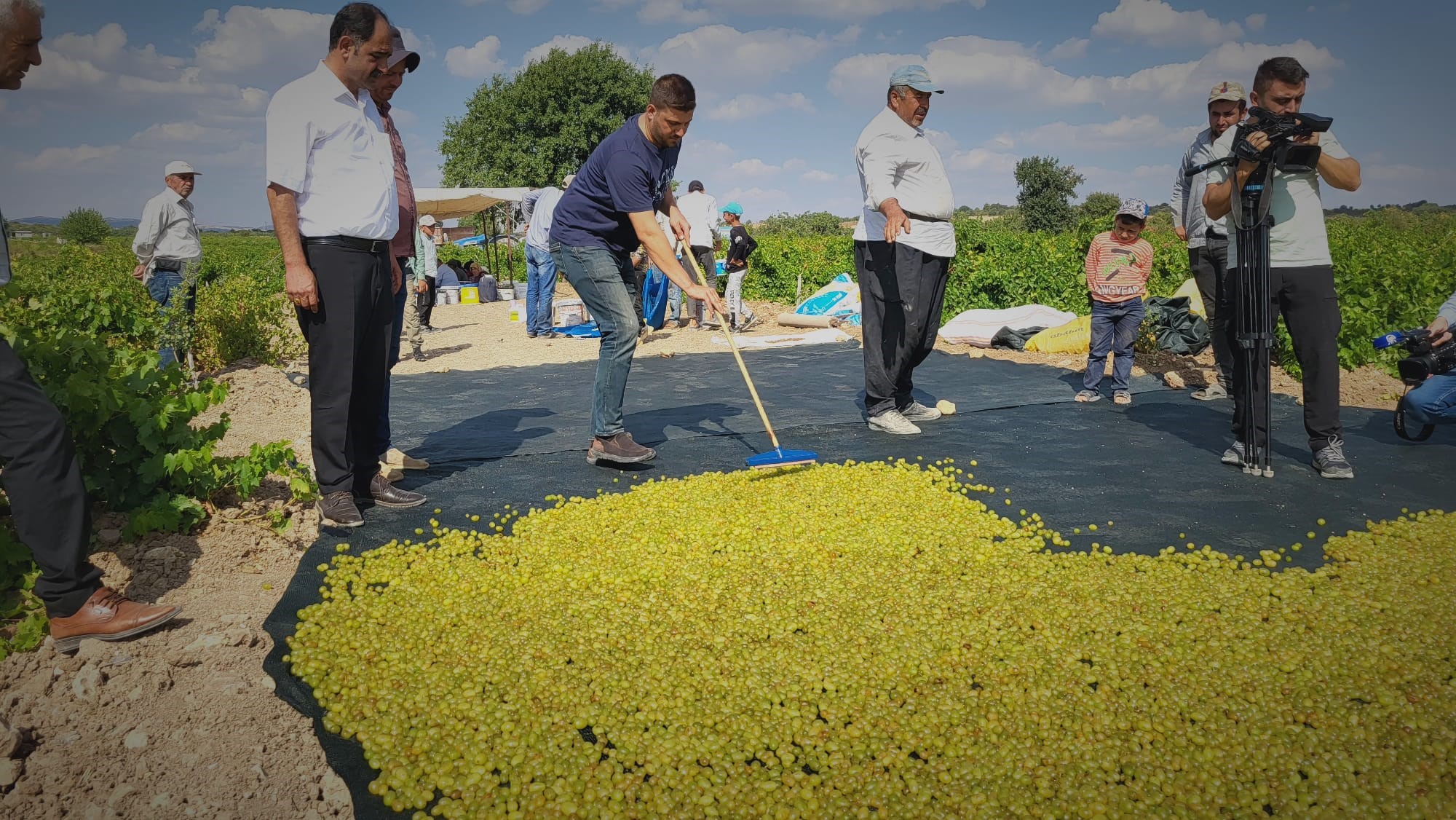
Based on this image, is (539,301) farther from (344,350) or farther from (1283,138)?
(1283,138)

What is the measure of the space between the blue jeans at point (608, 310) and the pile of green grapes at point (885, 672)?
42.5 inches

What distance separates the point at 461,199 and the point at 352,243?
54.3 ft

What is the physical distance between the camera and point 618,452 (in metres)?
4.71

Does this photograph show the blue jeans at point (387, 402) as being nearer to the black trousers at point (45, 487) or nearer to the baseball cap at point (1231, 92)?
the black trousers at point (45, 487)

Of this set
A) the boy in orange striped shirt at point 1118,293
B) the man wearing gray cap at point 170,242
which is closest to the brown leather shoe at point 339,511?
the man wearing gray cap at point 170,242

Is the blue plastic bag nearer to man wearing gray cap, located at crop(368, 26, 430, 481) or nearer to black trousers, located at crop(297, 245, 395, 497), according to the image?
man wearing gray cap, located at crop(368, 26, 430, 481)

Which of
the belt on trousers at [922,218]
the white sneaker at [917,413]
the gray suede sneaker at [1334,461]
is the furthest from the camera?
the white sneaker at [917,413]

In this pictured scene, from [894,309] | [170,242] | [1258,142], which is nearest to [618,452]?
[894,309]

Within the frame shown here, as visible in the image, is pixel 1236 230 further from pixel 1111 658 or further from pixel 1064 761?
pixel 1064 761

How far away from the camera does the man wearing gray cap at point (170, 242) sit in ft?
23.6

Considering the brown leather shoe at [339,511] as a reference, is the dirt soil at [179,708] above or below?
below

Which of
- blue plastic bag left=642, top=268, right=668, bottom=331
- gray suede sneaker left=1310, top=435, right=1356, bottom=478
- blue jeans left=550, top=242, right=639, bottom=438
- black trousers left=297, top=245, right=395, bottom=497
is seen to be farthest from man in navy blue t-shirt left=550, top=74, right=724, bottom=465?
blue plastic bag left=642, top=268, right=668, bottom=331

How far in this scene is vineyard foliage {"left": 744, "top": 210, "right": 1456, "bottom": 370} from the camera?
24.5 feet

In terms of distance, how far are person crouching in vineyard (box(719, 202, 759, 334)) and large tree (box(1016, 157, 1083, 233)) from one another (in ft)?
218
